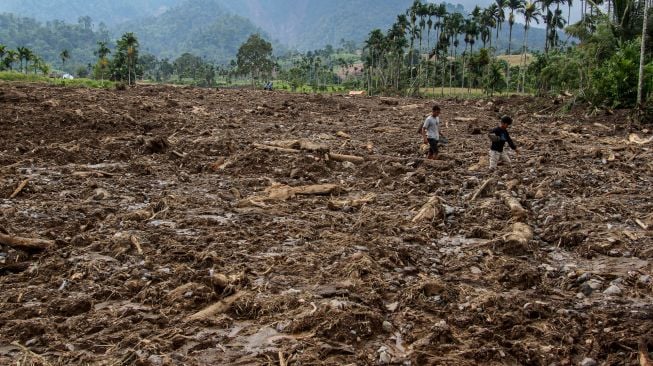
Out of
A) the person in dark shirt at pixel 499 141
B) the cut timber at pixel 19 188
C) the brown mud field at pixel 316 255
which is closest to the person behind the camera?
the brown mud field at pixel 316 255

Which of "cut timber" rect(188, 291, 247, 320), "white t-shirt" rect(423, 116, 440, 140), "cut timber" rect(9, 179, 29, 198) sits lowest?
"cut timber" rect(188, 291, 247, 320)

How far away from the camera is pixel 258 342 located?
4.31 metres

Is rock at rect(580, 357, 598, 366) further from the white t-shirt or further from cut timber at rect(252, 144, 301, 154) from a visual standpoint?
cut timber at rect(252, 144, 301, 154)

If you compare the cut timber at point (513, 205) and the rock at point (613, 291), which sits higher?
the cut timber at point (513, 205)

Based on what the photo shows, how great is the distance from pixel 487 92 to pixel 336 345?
180 ft

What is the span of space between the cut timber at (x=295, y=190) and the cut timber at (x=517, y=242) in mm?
3441

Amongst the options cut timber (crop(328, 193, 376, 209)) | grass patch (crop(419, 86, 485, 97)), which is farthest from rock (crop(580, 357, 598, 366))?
grass patch (crop(419, 86, 485, 97))

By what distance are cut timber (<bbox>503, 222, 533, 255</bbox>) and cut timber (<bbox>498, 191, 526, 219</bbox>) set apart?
0.77 metres

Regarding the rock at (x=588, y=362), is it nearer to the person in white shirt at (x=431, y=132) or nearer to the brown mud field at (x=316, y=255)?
the brown mud field at (x=316, y=255)

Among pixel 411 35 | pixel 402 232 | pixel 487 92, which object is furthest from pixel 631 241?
pixel 411 35

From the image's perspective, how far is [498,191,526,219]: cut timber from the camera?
7615 mm

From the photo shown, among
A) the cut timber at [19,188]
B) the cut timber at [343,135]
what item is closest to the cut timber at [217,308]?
the cut timber at [19,188]

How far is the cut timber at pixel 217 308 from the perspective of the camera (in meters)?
4.70

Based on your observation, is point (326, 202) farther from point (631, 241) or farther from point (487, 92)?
point (487, 92)
